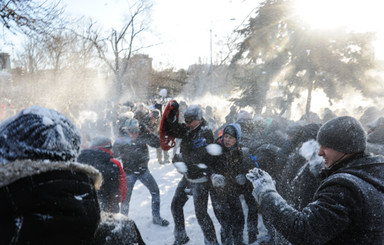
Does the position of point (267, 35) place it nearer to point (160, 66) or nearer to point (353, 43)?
point (353, 43)

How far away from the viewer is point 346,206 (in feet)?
4.44

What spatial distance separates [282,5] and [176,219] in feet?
24.2

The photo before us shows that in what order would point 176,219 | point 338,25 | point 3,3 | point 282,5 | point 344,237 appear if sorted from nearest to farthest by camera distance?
1. point 344,237
2. point 3,3
3. point 176,219
4. point 282,5
5. point 338,25

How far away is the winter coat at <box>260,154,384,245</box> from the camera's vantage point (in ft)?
4.43

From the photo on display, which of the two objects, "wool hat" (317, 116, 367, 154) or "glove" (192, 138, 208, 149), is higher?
"wool hat" (317, 116, 367, 154)

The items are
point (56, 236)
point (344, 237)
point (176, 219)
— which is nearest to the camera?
point (56, 236)

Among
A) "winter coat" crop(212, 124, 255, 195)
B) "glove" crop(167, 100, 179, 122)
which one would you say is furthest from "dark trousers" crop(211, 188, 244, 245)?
"glove" crop(167, 100, 179, 122)

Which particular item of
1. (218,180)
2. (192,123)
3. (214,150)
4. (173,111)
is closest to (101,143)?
(173,111)

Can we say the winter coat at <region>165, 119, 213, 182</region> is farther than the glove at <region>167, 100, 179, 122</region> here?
No

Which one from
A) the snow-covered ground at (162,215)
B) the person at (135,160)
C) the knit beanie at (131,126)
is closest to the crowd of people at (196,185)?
the snow-covered ground at (162,215)

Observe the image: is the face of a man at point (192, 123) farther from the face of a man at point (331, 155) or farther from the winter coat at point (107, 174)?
the face of a man at point (331, 155)

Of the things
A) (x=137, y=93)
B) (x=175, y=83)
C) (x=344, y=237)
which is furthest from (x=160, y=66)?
(x=344, y=237)

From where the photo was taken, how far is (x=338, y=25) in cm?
820

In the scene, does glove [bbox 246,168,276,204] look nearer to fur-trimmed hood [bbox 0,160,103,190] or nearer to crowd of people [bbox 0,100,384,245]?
crowd of people [bbox 0,100,384,245]
